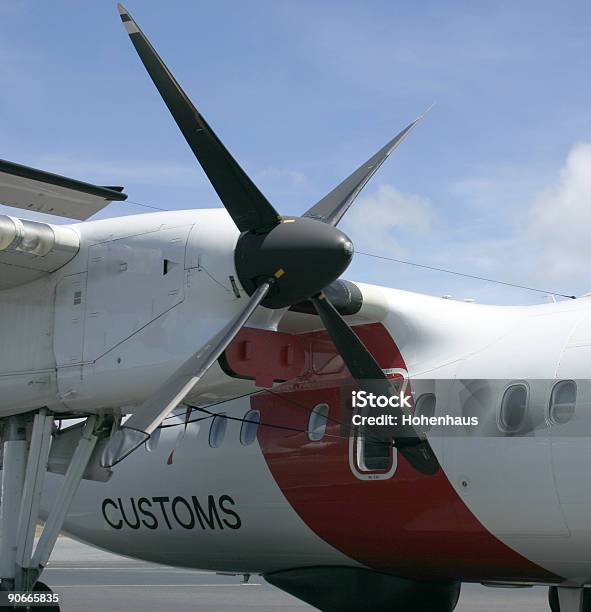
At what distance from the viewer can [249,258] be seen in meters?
8.22

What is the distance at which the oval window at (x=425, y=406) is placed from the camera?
28.7ft

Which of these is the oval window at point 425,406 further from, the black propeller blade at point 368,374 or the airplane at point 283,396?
the black propeller blade at point 368,374

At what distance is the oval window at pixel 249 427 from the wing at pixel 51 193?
2529mm

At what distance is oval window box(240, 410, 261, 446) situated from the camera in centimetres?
997

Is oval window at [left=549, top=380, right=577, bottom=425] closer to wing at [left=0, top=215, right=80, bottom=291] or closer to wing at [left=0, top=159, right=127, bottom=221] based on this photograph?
wing at [left=0, top=159, right=127, bottom=221]

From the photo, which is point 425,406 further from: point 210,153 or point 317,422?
point 210,153

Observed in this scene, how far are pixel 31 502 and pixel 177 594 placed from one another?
8.01 m

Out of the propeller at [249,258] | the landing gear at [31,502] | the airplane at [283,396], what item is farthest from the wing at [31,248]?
the propeller at [249,258]

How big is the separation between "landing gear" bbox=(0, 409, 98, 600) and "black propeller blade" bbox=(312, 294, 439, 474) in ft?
8.16

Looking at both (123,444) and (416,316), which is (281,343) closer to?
(416,316)

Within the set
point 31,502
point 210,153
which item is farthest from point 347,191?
point 31,502

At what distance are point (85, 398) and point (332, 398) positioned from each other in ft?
7.26

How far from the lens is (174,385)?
25.8 ft

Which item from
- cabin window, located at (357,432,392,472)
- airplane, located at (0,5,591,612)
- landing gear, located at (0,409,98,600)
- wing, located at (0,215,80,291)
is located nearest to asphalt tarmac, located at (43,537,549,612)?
airplane, located at (0,5,591,612)
